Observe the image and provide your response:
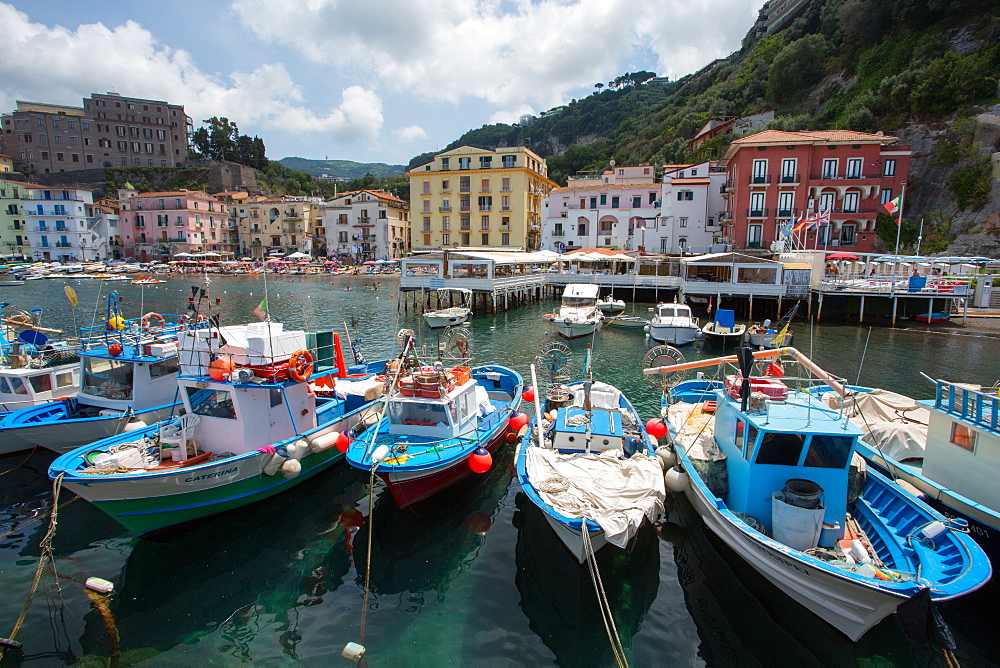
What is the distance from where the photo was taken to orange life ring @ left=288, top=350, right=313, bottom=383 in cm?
1221

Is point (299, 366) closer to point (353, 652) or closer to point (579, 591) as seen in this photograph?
point (353, 652)

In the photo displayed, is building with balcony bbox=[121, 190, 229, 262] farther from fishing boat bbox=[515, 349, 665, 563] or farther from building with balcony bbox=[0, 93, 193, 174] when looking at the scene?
fishing boat bbox=[515, 349, 665, 563]

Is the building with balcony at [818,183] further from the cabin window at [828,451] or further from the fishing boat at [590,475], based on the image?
the cabin window at [828,451]

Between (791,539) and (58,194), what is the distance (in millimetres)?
109669

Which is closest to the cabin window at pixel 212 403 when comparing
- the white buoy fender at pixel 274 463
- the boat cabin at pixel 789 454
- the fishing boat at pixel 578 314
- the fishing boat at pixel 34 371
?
the white buoy fender at pixel 274 463

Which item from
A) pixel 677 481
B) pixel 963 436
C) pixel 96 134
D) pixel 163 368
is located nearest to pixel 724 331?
pixel 963 436

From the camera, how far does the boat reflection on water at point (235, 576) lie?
845 centimetres

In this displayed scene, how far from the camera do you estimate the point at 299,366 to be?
12.4m

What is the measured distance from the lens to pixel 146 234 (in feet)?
303

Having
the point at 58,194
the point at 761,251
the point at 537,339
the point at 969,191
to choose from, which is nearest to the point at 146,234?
the point at 58,194

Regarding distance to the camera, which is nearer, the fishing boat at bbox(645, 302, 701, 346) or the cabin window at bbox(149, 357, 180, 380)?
the cabin window at bbox(149, 357, 180, 380)

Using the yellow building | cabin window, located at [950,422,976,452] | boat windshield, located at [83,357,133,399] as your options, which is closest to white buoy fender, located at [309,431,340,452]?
boat windshield, located at [83,357,133,399]

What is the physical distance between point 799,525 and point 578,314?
86.2ft

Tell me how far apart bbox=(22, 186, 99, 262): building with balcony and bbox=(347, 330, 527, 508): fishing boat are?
9552 cm
